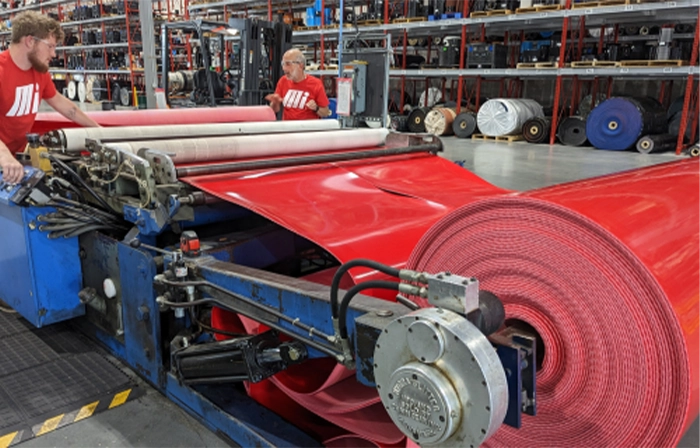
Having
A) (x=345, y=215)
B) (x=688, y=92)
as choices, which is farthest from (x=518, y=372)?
(x=688, y=92)

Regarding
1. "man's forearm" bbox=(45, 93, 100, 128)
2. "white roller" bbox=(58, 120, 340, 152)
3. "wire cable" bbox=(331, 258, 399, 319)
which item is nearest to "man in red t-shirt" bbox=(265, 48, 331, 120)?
"white roller" bbox=(58, 120, 340, 152)

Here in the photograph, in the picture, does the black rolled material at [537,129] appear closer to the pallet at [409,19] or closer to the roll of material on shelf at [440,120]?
the roll of material on shelf at [440,120]

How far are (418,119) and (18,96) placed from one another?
1014cm

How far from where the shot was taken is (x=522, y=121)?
11180mm

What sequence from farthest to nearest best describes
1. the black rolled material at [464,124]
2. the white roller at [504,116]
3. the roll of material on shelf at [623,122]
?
the black rolled material at [464,124], the white roller at [504,116], the roll of material on shelf at [623,122]

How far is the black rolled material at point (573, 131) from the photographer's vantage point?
1062 centimetres

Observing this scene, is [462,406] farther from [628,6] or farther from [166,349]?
[628,6]

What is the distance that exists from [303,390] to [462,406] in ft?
3.90

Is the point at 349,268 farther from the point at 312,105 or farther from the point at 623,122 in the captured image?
the point at 623,122

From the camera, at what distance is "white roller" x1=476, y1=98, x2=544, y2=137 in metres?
11.0

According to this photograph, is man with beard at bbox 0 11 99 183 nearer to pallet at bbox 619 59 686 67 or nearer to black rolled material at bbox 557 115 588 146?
pallet at bbox 619 59 686 67

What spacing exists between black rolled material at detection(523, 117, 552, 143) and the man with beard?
9.12 meters

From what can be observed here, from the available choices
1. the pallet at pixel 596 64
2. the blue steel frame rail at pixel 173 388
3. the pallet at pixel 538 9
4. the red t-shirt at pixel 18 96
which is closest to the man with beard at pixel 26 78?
the red t-shirt at pixel 18 96

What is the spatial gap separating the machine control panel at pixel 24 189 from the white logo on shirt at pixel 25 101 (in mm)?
911
